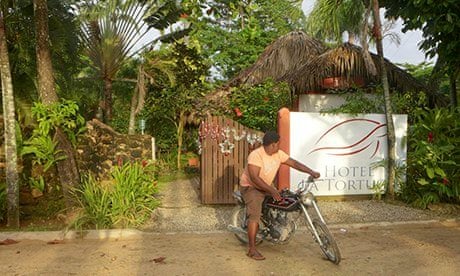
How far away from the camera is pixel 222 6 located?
5.34 metres

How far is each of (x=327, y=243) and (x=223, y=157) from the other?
3416 millimetres

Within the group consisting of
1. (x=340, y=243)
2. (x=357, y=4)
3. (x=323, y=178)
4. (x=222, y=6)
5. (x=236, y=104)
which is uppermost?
(x=357, y=4)

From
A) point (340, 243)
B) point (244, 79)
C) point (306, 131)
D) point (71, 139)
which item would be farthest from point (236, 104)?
point (340, 243)

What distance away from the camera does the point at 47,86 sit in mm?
7176

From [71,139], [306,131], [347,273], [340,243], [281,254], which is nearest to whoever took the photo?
[347,273]

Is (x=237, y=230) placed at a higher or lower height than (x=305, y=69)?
lower

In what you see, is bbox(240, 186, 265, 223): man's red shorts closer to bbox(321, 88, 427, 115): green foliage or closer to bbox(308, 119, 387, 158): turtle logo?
bbox(308, 119, 387, 158): turtle logo

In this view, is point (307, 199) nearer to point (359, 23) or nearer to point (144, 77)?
point (359, 23)

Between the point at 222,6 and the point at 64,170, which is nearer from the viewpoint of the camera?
the point at 222,6

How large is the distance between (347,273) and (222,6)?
3.36m

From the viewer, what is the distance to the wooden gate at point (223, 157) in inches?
310

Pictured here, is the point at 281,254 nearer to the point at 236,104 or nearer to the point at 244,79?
the point at 236,104

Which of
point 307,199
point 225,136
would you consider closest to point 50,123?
point 225,136

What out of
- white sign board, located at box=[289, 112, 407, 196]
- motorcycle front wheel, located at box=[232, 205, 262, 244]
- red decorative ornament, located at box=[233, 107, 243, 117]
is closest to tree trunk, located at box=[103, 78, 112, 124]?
red decorative ornament, located at box=[233, 107, 243, 117]
